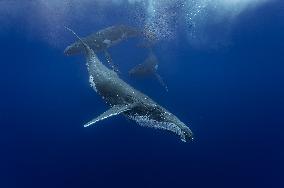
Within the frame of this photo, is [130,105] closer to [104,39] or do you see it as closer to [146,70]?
[104,39]

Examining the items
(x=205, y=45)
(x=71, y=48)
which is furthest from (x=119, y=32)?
(x=205, y=45)

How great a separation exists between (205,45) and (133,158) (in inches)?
1354

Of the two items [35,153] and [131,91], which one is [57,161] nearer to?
[35,153]

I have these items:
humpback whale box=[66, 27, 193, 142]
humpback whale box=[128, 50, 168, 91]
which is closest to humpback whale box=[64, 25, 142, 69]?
humpback whale box=[128, 50, 168, 91]

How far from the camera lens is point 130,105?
428 inches

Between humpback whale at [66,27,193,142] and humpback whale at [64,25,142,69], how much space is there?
4549 mm

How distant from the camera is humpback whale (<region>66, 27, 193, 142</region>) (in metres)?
9.94

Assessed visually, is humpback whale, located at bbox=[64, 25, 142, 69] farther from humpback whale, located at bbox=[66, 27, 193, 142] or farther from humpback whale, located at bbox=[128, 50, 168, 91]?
humpback whale, located at bbox=[66, 27, 193, 142]

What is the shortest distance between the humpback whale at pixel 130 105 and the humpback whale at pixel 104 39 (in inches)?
179

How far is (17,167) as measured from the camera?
22.0 meters

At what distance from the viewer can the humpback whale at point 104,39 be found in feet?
63.0

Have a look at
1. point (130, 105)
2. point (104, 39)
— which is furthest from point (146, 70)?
point (130, 105)

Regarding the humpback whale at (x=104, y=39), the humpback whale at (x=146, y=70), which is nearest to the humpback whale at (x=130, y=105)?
the humpback whale at (x=104, y=39)

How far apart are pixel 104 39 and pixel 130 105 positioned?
9722 millimetres
